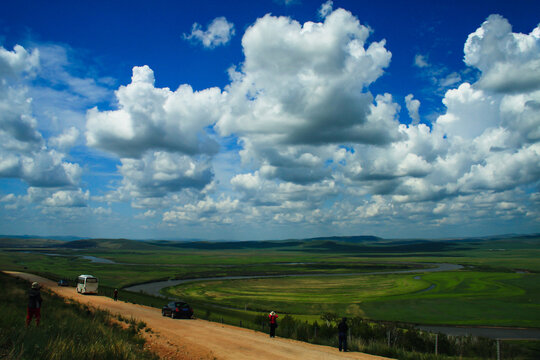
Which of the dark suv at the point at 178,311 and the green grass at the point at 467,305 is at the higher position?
the dark suv at the point at 178,311

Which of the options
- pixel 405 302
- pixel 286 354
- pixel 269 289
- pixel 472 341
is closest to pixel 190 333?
pixel 286 354

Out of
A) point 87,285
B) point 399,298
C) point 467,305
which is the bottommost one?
point 399,298

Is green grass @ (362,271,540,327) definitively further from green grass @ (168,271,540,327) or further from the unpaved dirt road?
the unpaved dirt road

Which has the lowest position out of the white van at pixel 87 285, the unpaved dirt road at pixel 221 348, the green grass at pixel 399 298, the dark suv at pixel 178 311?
the green grass at pixel 399 298

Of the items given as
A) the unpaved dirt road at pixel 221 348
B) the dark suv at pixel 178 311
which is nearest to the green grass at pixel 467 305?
the dark suv at pixel 178 311

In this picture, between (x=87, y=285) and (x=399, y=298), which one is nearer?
(x=87, y=285)

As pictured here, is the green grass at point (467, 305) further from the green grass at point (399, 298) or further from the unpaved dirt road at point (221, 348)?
the unpaved dirt road at point (221, 348)

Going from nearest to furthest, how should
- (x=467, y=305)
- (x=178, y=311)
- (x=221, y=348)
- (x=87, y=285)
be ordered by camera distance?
1. (x=221, y=348)
2. (x=178, y=311)
3. (x=87, y=285)
4. (x=467, y=305)

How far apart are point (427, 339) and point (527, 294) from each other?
78497mm

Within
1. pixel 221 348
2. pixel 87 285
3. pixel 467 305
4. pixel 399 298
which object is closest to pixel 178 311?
pixel 221 348

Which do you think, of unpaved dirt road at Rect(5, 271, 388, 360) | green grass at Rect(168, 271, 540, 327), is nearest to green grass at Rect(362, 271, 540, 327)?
green grass at Rect(168, 271, 540, 327)

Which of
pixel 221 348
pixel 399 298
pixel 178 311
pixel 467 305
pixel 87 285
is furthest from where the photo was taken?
pixel 399 298

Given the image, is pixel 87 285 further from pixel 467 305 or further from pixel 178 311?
pixel 467 305

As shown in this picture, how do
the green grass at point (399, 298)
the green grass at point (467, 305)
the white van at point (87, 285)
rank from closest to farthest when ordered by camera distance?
the white van at point (87, 285), the green grass at point (467, 305), the green grass at point (399, 298)
